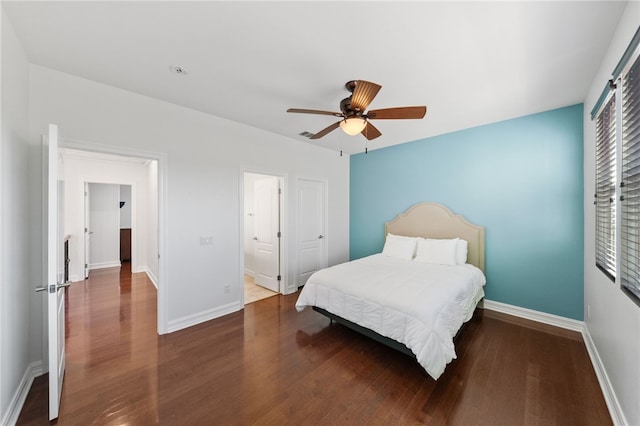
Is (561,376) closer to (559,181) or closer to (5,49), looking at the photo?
(559,181)

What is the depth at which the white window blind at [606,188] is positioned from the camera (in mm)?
1846

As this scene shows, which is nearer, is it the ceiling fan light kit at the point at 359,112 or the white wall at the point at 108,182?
the ceiling fan light kit at the point at 359,112

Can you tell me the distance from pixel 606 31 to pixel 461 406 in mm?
2796

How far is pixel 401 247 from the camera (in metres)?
3.85

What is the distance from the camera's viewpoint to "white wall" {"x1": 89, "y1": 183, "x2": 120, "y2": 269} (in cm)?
598

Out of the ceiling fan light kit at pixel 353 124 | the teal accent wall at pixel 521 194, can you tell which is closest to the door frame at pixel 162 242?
the ceiling fan light kit at pixel 353 124

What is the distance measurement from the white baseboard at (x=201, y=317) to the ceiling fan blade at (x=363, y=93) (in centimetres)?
295

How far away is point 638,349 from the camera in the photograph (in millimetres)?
1307

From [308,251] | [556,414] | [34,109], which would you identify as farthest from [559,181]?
[34,109]

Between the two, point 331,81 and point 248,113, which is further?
point 248,113

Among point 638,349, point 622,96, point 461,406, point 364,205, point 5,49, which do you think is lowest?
point 461,406

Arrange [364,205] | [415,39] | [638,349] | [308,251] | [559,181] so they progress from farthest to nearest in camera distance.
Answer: [364,205], [308,251], [559,181], [415,39], [638,349]

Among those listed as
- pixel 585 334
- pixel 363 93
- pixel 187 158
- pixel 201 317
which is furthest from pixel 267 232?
pixel 585 334

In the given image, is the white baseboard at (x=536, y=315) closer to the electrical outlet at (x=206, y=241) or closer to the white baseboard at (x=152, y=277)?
the electrical outlet at (x=206, y=241)
